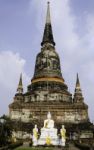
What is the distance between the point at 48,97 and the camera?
50812 mm

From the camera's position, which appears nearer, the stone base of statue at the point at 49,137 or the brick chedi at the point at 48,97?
the stone base of statue at the point at 49,137

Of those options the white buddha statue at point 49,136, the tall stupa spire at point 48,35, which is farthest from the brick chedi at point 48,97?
the white buddha statue at point 49,136

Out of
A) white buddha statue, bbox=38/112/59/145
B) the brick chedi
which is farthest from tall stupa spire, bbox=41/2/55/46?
white buddha statue, bbox=38/112/59/145

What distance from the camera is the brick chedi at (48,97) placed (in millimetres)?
48531

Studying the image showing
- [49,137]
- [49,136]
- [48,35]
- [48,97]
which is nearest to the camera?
[49,137]

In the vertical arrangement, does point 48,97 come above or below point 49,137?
above

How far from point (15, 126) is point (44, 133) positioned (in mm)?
10872

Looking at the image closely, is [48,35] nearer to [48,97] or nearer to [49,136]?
[48,97]

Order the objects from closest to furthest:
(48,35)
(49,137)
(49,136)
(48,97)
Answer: (49,137) < (49,136) < (48,97) < (48,35)

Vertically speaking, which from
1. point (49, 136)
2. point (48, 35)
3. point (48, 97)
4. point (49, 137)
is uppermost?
point (48, 35)

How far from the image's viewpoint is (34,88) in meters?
52.9

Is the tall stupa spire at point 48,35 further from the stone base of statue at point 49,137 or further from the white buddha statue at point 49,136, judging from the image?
the stone base of statue at point 49,137

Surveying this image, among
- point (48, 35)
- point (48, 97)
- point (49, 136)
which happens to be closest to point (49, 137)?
point (49, 136)

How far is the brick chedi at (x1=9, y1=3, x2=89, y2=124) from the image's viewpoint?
1911 inches
